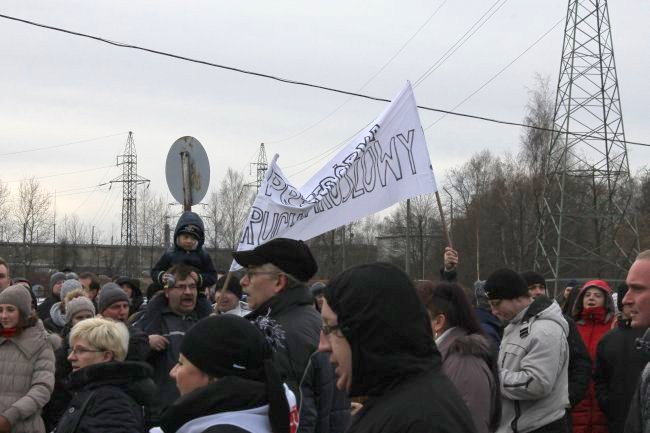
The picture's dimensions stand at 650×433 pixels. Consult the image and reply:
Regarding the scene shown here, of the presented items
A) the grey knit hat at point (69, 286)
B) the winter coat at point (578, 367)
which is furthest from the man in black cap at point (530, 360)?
the grey knit hat at point (69, 286)

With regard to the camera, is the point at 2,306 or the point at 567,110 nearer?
the point at 2,306

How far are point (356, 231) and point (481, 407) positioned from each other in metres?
97.1

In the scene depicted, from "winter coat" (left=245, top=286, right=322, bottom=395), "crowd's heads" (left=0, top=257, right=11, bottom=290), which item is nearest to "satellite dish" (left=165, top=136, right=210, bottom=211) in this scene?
"crowd's heads" (left=0, top=257, right=11, bottom=290)

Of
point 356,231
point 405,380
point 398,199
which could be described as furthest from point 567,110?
point 356,231

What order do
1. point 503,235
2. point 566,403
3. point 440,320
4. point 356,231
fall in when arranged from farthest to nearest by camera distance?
point 356,231
point 503,235
point 566,403
point 440,320

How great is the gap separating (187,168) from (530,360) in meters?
4.55

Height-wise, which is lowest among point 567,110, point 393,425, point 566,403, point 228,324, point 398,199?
point 566,403

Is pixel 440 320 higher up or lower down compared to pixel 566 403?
higher up

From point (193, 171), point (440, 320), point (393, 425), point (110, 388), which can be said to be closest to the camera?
point (393, 425)

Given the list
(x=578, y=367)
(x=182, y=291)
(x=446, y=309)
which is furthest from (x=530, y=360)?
(x=182, y=291)

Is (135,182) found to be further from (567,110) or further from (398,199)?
(398,199)

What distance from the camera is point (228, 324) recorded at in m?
3.62

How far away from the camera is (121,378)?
505cm

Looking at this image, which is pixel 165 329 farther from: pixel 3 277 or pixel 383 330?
pixel 383 330
